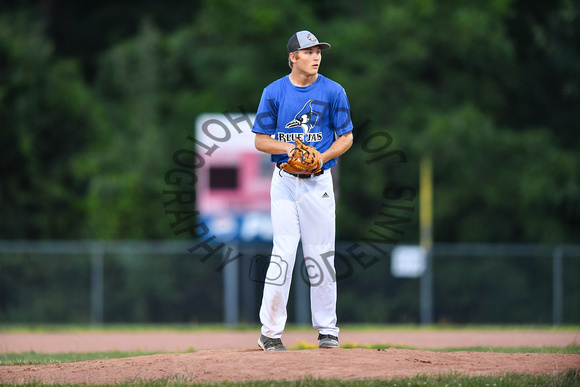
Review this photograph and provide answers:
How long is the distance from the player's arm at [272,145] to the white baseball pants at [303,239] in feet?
0.79

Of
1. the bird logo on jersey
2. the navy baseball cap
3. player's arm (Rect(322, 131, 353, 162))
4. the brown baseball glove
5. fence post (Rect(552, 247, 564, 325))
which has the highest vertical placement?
the navy baseball cap

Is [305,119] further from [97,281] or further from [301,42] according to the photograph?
[97,281]

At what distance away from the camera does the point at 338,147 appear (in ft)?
22.5

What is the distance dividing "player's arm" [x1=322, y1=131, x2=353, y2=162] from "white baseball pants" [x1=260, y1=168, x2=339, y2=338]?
0.18 metres

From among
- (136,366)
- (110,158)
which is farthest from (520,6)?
(136,366)

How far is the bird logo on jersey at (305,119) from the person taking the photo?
269 inches

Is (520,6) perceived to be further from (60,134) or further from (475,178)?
(60,134)

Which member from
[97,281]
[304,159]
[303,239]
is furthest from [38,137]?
[304,159]

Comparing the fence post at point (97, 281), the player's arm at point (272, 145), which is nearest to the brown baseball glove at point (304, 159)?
the player's arm at point (272, 145)

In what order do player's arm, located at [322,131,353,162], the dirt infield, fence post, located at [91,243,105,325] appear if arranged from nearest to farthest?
the dirt infield < player's arm, located at [322,131,353,162] < fence post, located at [91,243,105,325]

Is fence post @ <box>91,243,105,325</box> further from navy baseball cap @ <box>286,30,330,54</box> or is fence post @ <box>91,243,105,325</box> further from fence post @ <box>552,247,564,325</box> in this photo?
navy baseball cap @ <box>286,30,330,54</box>

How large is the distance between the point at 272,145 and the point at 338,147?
0.54 m

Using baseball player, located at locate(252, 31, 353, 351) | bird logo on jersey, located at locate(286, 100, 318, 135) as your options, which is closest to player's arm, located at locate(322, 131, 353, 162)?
baseball player, located at locate(252, 31, 353, 351)

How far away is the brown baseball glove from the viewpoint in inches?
259
